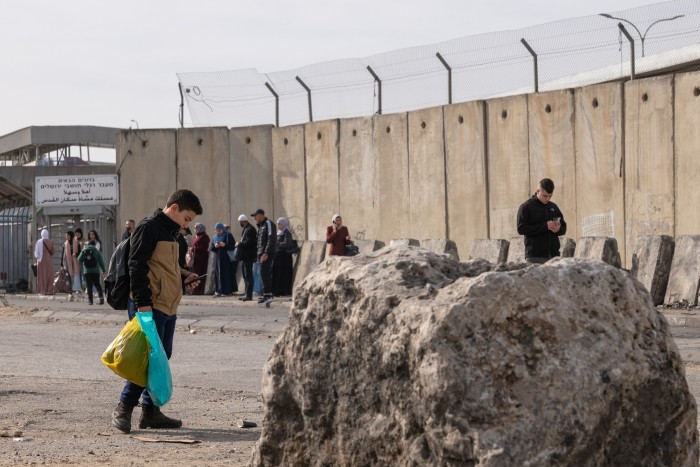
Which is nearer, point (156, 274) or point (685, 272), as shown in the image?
point (156, 274)

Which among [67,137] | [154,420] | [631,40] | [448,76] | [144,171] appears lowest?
[154,420]

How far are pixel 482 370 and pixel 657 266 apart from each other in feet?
42.3

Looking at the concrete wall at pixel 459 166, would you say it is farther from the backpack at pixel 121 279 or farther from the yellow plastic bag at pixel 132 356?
the yellow plastic bag at pixel 132 356

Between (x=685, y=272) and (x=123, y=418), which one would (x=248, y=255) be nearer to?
(x=685, y=272)

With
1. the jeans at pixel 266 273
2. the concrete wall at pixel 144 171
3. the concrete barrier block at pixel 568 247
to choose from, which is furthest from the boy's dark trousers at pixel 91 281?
the concrete barrier block at pixel 568 247

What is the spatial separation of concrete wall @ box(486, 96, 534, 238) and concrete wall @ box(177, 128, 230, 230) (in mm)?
6777

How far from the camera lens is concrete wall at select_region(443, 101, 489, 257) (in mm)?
21670

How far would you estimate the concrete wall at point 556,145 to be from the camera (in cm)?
2009

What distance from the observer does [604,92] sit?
19625mm

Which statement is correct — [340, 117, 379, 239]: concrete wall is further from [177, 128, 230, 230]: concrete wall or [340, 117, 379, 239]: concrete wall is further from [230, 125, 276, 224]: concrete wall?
[177, 128, 230, 230]: concrete wall

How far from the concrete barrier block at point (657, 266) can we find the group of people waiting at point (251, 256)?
21.2 feet

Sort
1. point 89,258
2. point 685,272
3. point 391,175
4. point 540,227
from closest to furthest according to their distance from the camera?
point 540,227
point 685,272
point 89,258
point 391,175

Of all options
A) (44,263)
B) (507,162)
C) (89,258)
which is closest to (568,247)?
(507,162)

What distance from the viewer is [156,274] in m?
7.95
